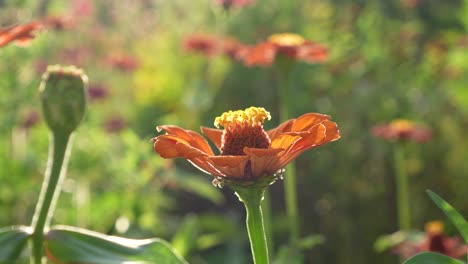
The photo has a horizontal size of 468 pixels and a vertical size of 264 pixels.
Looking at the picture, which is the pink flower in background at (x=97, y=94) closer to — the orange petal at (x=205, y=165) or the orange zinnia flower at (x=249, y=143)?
the orange zinnia flower at (x=249, y=143)

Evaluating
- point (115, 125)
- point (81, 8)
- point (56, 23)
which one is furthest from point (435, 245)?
point (81, 8)

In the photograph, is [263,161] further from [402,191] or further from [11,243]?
[402,191]

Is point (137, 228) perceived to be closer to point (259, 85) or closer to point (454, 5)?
point (259, 85)

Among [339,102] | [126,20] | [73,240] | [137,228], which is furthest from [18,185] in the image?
[126,20]

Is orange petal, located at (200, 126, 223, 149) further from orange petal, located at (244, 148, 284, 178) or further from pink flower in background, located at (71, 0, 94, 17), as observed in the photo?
pink flower in background, located at (71, 0, 94, 17)

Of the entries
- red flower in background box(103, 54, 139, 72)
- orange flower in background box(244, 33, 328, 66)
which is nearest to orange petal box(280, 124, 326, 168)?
orange flower in background box(244, 33, 328, 66)

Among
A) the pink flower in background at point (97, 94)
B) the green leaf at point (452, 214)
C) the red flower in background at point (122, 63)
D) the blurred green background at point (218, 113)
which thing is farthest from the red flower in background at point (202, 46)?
the green leaf at point (452, 214)
